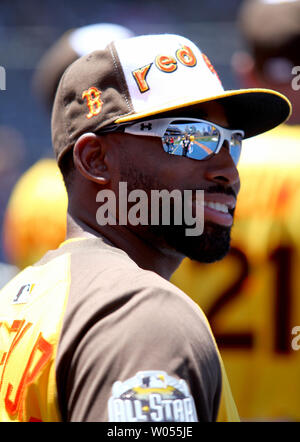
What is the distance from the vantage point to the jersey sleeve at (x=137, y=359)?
143 cm

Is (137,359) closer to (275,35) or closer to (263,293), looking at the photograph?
(263,293)

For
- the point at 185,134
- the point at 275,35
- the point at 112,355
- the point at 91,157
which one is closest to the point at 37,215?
the point at 275,35

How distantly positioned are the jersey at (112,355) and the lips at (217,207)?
14.0 inches

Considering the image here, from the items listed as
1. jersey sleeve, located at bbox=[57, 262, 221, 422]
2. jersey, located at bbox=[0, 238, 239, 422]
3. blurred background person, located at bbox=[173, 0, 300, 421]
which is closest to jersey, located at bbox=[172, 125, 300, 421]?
blurred background person, located at bbox=[173, 0, 300, 421]

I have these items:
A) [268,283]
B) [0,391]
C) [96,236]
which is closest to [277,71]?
[268,283]

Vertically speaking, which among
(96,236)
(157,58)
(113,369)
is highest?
(157,58)

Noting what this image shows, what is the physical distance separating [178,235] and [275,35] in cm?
195

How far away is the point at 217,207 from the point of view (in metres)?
2.08

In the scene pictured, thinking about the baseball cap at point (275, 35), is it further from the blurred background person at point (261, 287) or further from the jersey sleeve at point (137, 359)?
the jersey sleeve at point (137, 359)
